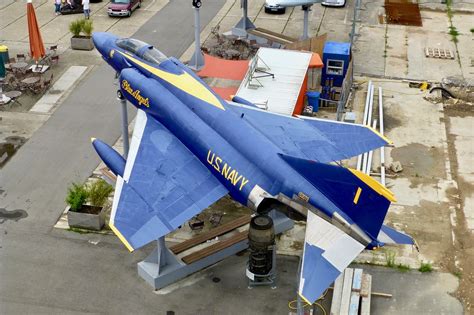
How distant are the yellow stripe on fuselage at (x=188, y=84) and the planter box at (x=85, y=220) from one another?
5138mm

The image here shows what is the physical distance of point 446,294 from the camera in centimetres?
1998

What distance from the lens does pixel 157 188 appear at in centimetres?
1961

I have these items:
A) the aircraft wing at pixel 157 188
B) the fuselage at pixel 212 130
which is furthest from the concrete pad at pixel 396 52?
the aircraft wing at pixel 157 188

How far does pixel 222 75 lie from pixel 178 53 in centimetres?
782

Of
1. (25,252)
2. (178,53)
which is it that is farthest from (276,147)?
(178,53)

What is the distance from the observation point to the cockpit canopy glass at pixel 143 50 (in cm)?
2317

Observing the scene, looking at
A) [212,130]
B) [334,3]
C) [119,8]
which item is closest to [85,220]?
[212,130]

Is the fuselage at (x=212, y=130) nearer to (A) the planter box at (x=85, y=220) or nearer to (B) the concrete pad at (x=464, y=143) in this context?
(A) the planter box at (x=85, y=220)

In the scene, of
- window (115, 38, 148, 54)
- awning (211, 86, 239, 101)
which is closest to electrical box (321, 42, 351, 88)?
awning (211, 86, 239, 101)

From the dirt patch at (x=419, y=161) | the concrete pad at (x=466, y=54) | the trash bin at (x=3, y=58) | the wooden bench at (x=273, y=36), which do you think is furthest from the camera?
the wooden bench at (x=273, y=36)

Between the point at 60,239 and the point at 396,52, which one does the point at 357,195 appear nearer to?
the point at 60,239

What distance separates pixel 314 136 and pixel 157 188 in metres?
5.60

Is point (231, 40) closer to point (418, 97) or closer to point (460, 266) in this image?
point (418, 97)

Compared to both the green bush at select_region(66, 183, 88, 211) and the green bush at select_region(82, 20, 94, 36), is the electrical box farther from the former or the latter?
the green bush at select_region(66, 183, 88, 211)
